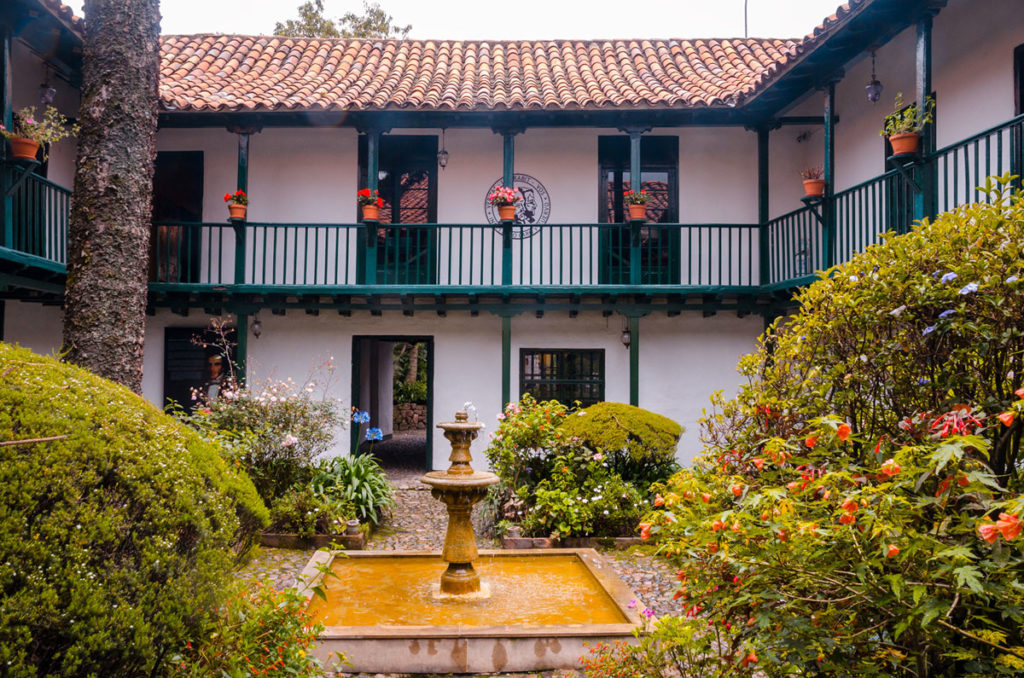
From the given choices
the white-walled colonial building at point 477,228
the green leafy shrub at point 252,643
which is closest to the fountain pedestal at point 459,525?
the green leafy shrub at point 252,643

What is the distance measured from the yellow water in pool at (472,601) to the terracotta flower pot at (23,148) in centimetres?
655

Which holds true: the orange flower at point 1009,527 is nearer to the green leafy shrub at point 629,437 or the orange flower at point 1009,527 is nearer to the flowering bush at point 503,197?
the green leafy shrub at point 629,437

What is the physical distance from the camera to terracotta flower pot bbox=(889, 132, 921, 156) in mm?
7539

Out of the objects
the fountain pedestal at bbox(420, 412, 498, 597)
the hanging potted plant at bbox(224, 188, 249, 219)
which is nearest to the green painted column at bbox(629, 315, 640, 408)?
the hanging potted plant at bbox(224, 188, 249, 219)

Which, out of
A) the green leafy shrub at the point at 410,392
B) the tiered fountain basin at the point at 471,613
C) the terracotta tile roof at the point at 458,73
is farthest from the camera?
the green leafy shrub at the point at 410,392

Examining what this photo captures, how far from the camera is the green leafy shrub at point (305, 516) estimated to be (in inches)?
295

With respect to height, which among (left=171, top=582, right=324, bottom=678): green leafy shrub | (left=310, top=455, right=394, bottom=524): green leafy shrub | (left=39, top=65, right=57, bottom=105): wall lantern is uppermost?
(left=39, top=65, right=57, bottom=105): wall lantern

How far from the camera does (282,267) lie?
39.7 feet

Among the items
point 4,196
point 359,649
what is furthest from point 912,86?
point 4,196

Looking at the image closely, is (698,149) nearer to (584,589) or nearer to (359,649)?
(584,589)

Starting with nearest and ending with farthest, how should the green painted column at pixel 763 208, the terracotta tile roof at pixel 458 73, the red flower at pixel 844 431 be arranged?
the red flower at pixel 844 431 < the terracotta tile roof at pixel 458 73 < the green painted column at pixel 763 208

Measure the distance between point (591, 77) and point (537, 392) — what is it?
18.5 ft

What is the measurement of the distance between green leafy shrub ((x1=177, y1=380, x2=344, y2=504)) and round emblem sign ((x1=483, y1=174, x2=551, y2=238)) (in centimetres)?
523

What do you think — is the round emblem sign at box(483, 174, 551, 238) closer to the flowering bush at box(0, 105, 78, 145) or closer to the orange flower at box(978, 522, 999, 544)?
the flowering bush at box(0, 105, 78, 145)
